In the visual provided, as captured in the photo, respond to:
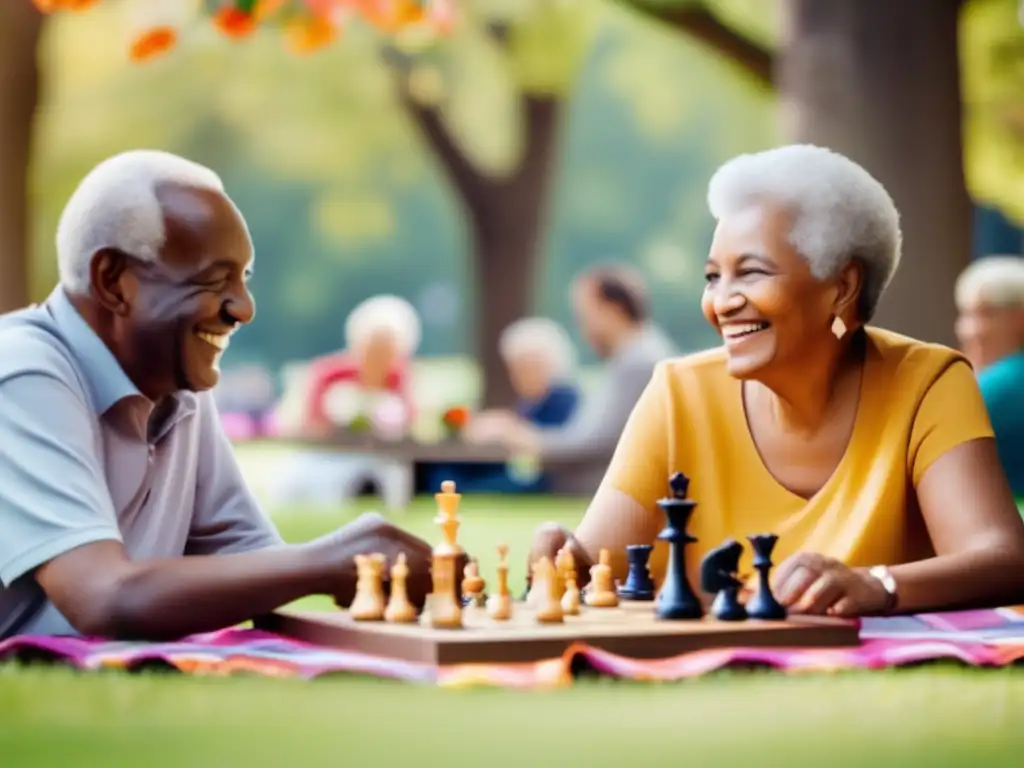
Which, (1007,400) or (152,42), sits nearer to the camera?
(152,42)

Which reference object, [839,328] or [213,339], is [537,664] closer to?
[213,339]

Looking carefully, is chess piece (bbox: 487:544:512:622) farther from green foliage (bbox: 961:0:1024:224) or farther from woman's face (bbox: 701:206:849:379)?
green foliage (bbox: 961:0:1024:224)

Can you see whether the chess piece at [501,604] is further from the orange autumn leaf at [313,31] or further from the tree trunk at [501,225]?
the tree trunk at [501,225]

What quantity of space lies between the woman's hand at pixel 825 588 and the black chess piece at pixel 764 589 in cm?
6

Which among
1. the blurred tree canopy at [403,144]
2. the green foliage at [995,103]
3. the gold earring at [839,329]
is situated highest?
the blurred tree canopy at [403,144]

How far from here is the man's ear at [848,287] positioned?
4930 mm

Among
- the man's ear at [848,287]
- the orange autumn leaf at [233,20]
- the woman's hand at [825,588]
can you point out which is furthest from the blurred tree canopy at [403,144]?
the woman's hand at [825,588]

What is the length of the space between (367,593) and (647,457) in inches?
41.3

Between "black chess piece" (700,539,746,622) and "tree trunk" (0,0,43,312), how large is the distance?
23.5 feet

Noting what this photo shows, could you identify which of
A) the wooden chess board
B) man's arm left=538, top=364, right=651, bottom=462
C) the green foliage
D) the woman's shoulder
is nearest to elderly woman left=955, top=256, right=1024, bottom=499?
man's arm left=538, top=364, right=651, bottom=462

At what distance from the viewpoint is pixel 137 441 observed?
4.75 metres

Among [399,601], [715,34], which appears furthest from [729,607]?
[715,34]

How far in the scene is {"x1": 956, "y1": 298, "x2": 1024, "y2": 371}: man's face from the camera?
1024cm

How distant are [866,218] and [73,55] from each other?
20110 mm
